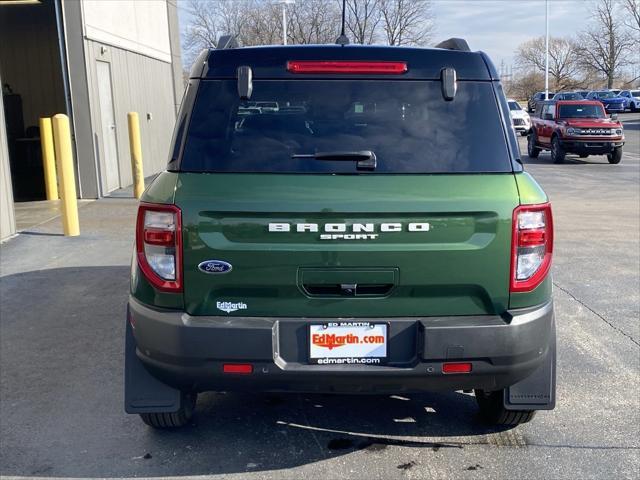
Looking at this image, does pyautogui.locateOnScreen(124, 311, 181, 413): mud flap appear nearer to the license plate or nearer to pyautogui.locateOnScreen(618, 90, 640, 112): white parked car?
the license plate

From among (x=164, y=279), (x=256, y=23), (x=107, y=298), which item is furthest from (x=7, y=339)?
(x=256, y=23)

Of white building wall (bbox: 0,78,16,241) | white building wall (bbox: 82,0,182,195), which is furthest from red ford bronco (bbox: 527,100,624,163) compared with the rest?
white building wall (bbox: 0,78,16,241)

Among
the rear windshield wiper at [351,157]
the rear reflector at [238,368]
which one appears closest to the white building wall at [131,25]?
the rear windshield wiper at [351,157]

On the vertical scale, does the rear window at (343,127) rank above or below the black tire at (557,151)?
above

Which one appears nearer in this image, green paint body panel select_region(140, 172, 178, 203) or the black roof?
green paint body panel select_region(140, 172, 178, 203)

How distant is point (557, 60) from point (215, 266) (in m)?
87.2

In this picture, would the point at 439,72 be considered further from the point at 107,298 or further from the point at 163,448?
the point at 107,298

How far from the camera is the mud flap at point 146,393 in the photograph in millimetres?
3594

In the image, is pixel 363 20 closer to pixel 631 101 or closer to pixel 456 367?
pixel 631 101

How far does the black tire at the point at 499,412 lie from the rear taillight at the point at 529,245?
2.52 ft

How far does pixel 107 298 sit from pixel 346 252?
14.1 feet

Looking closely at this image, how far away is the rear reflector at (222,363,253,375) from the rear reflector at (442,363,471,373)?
860 mm

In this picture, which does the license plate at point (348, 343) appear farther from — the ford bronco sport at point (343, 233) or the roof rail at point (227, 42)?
the roof rail at point (227, 42)

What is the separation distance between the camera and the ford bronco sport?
3125mm
